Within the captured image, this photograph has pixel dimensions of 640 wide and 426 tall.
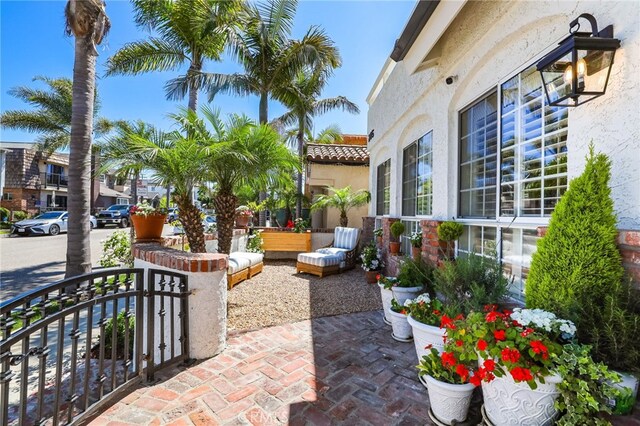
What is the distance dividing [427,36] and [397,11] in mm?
2718

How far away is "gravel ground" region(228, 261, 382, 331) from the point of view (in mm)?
4617

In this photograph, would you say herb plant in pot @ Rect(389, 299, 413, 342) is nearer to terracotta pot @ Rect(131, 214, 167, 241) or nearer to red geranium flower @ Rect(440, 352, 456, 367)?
red geranium flower @ Rect(440, 352, 456, 367)

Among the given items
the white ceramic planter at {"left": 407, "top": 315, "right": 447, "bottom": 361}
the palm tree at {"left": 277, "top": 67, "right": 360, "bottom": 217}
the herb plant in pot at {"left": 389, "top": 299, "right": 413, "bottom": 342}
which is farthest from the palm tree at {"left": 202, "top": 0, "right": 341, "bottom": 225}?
the white ceramic planter at {"left": 407, "top": 315, "right": 447, "bottom": 361}

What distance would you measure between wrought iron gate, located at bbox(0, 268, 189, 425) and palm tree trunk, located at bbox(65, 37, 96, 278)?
1899 mm

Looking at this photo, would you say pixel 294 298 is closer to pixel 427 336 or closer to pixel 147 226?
pixel 147 226

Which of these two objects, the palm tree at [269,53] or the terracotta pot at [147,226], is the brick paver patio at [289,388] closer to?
the terracotta pot at [147,226]

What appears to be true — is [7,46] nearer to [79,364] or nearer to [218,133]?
[218,133]

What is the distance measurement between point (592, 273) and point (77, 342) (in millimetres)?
3837

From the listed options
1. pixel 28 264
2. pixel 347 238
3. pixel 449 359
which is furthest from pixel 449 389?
pixel 28 264

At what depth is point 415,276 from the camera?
4117 millimetres

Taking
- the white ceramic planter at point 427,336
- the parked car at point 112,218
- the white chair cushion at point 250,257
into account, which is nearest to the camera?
the white ceramic planter at point 427,336

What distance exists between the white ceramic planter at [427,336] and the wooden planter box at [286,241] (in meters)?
7.12

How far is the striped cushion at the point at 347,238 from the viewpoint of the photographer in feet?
27.9

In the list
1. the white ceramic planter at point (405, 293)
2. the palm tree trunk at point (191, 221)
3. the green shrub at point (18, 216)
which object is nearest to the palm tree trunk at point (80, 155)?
the palm tree trunk at point (191, 221)
